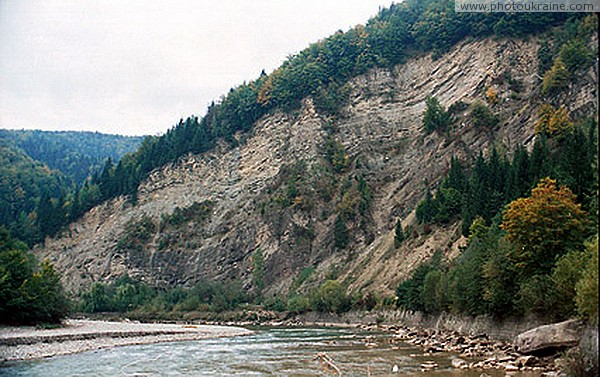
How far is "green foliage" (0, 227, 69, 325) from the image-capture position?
43.8 metres

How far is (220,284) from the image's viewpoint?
93250mm

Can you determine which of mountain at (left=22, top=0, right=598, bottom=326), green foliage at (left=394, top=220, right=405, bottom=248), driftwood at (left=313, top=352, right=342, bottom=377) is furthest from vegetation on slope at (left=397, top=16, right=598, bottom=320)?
driftwood at (left=313, top=352, right=342, bottom=377)

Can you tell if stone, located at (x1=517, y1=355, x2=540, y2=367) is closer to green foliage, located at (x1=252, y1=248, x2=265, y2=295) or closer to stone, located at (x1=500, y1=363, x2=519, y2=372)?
stone, located at (x1=500, y1=363, x2=519, y2=372)

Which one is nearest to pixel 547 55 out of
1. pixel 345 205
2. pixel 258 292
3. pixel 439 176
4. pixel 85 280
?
pixel 439 176

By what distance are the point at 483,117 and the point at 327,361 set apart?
58.4 meters

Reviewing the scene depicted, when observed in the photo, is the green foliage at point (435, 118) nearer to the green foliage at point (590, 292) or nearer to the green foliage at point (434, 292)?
the green foliage at point (434, 292)

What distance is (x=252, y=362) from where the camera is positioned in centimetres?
2945

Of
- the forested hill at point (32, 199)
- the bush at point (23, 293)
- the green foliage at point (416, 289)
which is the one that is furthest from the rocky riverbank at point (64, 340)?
the forested hill at point (32, 199)

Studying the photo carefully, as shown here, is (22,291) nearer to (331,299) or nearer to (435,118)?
(331,299)

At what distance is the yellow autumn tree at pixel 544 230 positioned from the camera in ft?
93.1

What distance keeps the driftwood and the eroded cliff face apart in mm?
42635

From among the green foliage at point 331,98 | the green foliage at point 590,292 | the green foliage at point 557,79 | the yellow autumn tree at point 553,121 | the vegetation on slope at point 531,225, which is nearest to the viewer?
the green foliage at point 590,292

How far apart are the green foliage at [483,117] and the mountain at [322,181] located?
15 centimetres

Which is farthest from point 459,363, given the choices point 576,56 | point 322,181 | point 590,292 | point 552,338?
point 322,181
